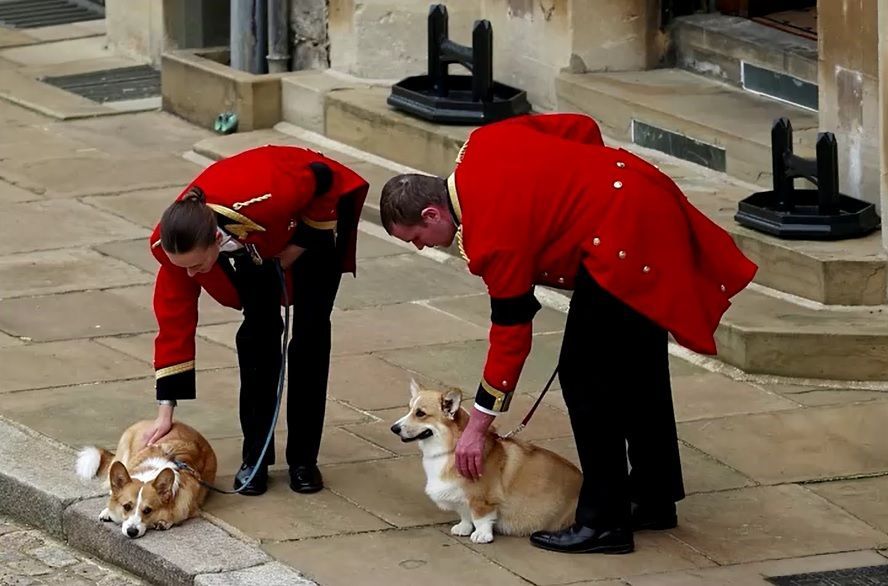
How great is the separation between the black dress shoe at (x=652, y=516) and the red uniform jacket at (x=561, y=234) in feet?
2.49

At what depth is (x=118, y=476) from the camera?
6809 millimetres

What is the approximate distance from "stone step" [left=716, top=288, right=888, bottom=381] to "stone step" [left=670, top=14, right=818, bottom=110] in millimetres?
2481

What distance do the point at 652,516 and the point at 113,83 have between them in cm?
875

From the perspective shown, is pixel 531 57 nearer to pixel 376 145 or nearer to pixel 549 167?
pixel 376 145

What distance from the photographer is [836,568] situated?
668 cm

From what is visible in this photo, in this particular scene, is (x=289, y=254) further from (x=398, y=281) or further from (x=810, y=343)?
(x=398, y=281)

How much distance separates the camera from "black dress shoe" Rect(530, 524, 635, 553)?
671 centimetres

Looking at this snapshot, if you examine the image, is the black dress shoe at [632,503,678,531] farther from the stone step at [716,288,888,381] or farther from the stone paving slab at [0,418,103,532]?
the stone paving slab at [0,418,103,532]

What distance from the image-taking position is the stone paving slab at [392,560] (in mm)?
6484

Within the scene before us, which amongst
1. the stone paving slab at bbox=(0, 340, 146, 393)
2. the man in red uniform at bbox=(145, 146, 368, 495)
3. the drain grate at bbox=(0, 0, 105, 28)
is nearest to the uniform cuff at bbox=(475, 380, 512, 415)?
the man in red uniform at bbox=(145, 146, 368, 495)

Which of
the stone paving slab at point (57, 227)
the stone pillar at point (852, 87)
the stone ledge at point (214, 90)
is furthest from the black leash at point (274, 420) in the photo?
the stone ledge at point (214, 90)

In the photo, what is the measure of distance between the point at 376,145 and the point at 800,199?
3373mm

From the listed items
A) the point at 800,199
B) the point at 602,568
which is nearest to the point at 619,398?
the point at 602,568

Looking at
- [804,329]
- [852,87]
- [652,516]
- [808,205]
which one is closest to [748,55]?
[852,87]
